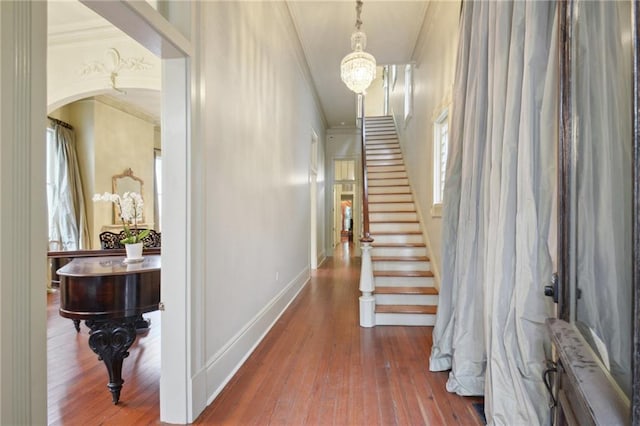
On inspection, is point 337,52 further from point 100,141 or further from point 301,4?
point 100,141

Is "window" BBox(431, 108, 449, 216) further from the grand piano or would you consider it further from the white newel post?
the grand piano

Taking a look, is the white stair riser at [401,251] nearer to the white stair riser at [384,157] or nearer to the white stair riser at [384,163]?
the white stair riser at [384,163]

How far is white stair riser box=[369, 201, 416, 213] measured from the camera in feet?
18.4

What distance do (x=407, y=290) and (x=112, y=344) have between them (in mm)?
3047

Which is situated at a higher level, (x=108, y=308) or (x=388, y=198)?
(x=388, y=198)

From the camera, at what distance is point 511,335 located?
1.58 meters

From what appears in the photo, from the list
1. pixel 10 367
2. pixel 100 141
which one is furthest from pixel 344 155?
pixel 10 367

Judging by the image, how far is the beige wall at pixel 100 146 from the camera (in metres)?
5.61

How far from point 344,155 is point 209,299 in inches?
324

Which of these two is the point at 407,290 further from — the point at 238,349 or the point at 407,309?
the point at 238,349

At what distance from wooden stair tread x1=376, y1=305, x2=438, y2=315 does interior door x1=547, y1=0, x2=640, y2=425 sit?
2.39 meters

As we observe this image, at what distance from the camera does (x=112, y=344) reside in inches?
81.9

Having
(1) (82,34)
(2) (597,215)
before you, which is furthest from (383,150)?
(2) (597,215)

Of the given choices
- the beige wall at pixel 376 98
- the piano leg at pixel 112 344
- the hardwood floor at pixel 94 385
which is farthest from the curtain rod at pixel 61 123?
the beige wall at pixel 376 98
